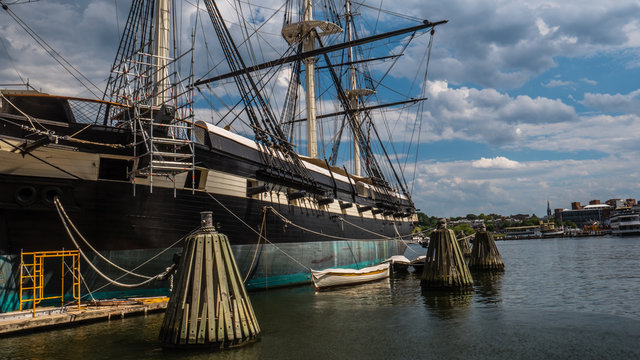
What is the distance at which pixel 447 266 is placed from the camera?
A: 21094 mm

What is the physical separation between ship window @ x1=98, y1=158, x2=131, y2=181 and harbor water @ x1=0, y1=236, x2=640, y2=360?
5.01 meters

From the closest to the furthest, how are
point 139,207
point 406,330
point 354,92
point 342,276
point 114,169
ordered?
point 406,330 → point 139,207 → point 114,169 → point 342,276 → point 354,92

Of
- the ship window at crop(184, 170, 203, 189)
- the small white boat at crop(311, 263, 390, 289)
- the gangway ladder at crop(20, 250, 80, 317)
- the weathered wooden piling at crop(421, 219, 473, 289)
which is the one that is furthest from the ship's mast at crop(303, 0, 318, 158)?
the gangway ladder at crop(20, 250, 80, 317)

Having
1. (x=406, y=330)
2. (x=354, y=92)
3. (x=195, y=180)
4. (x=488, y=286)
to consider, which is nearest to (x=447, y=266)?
(x=488, y=286)

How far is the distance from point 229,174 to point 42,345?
9.43 m

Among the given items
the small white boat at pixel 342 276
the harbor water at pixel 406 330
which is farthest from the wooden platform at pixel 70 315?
the small white boat at pixel 342 276

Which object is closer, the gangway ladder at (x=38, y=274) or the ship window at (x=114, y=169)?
the gangway ladder at (x=38, y=274)

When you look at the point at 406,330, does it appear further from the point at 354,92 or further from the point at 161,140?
the point at 354,92

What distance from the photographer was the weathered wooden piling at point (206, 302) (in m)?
10.0

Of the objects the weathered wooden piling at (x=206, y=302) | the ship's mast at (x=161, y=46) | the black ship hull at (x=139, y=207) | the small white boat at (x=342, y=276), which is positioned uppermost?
the ship's mast at (x=161, y=46)

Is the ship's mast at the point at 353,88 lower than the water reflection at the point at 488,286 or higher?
higher

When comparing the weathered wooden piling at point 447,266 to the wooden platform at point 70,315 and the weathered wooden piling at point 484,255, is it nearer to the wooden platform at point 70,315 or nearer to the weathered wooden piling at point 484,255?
the weathered wooden piling at point 484,255

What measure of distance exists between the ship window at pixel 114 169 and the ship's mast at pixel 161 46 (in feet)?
13.0

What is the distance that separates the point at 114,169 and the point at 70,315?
521 cm
